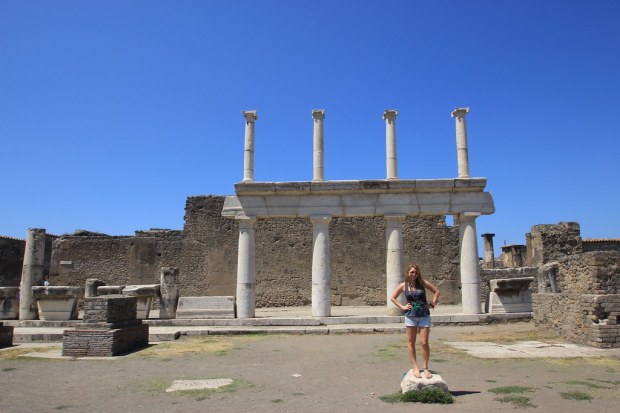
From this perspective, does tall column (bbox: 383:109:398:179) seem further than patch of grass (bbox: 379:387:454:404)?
Yes

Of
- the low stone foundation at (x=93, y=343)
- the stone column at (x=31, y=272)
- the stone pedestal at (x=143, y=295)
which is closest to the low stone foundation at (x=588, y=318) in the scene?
the low stone foundation at (x=93, y=343)

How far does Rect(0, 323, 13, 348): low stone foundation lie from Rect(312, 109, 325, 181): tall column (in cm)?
866

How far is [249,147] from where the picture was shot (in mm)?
15102

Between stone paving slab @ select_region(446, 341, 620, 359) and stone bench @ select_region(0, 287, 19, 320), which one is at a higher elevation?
stone bench @ select_region(0, 287, 19, 320)

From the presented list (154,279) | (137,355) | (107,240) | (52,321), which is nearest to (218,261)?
(154,279)

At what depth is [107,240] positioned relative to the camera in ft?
71.3

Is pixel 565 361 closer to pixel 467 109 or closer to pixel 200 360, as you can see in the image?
pixel 200 360

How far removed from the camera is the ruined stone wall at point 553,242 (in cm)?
2112

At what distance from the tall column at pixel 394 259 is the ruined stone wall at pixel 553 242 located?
9.81 m

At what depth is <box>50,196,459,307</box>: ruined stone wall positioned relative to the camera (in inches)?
837

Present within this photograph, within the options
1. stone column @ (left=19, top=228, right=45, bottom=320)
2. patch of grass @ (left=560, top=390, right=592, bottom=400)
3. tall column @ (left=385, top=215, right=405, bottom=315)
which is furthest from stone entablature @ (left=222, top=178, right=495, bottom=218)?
patch of grass @ (left=560, top=390, right=592, bottom=400)

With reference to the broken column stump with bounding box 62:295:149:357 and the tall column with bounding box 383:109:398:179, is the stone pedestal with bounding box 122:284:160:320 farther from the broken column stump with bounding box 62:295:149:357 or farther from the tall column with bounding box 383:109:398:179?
the tall column with bounding box 383:109:398:179

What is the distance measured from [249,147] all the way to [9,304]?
9.35 meters

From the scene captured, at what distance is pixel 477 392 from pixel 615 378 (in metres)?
2.22
